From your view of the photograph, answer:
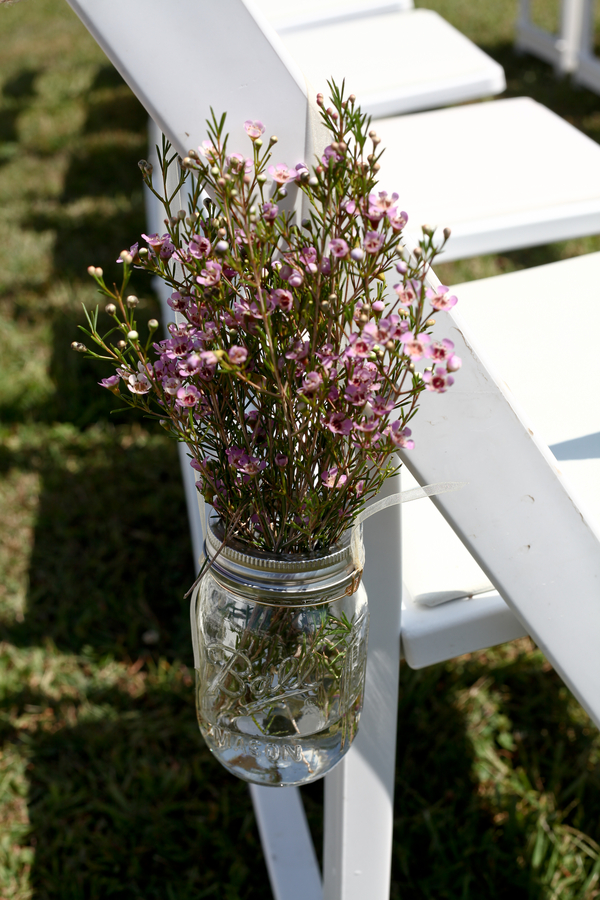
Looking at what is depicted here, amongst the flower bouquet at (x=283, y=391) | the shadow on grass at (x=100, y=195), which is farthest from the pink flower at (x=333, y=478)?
the shadow on grass at (x=100, y=195)

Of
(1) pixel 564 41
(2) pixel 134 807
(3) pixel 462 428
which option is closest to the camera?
(3) pixel 462 428

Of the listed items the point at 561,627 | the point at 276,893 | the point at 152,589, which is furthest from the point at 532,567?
the point at 152,589

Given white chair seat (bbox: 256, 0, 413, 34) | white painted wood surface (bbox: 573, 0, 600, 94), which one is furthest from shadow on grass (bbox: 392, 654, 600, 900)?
white painted wood surface (bbox: 573, 0, 600, 94)

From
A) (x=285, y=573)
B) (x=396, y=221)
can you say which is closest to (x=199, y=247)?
(x=396, y=221)

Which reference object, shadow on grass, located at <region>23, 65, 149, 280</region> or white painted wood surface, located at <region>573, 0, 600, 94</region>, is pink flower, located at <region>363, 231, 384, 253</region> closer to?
shadow on grass, located at <region>23, 65, 149, 280</region>

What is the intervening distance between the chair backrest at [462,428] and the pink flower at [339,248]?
12cm

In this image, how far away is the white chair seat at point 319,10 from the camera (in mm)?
2078

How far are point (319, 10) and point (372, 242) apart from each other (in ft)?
6.42

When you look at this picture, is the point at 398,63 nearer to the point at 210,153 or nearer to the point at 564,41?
the point at 210,153

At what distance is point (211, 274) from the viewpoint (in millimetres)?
493

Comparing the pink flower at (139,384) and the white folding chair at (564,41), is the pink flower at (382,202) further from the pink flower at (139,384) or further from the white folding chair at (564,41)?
the white folding chair at (564,41)

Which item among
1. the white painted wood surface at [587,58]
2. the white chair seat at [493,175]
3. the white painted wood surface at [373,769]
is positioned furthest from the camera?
the white painted wood surface at [587,58]

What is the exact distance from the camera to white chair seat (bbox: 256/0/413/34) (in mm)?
2078

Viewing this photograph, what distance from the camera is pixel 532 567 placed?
0.62m
